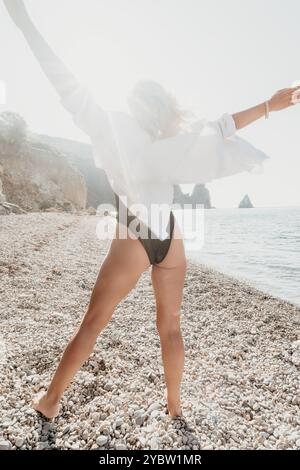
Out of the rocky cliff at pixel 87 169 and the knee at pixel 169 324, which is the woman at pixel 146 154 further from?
the rocky cliff at pixel 87 169

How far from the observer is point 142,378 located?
3764 millimetres

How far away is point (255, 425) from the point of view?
3.19 m

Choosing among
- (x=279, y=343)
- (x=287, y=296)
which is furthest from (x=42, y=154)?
(x=279, y=343)

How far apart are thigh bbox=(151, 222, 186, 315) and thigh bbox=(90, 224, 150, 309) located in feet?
0.39

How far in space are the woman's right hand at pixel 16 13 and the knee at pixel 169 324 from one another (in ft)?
6.39

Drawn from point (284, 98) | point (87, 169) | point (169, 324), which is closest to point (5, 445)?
point (169, 324)

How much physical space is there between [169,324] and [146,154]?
1.20 meters

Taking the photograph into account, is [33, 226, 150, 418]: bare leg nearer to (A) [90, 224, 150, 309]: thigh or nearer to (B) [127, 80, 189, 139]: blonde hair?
(A) [90, 224, 150, 309]: thigh

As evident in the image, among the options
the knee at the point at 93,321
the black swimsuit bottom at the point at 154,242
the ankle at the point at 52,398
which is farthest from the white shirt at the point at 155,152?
the ankle at the point at 52,398

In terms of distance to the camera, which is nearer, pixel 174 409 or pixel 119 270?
pixel 119 270

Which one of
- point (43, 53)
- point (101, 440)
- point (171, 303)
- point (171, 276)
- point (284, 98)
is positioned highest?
point (43, 53)

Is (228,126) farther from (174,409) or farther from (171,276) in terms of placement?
(174,409)
